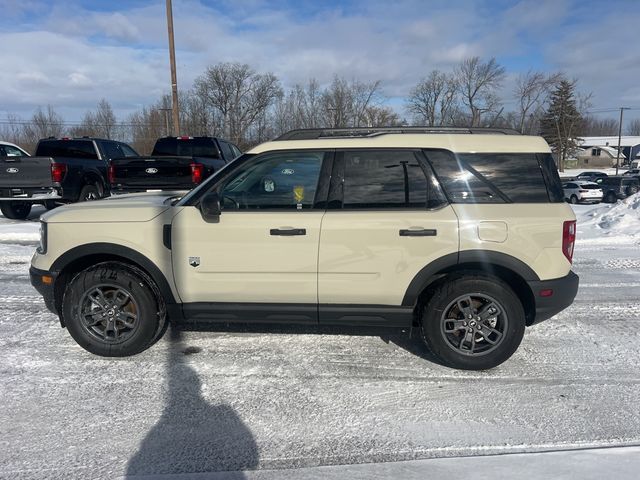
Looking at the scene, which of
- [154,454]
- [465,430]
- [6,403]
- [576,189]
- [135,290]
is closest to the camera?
[154,454]

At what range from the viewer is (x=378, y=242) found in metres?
3.67

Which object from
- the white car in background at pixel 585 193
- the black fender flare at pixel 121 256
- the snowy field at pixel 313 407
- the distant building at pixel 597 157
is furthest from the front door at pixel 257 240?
the distant building at pixel 597 157

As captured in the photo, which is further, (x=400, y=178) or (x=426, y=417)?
(x=400, y=178)

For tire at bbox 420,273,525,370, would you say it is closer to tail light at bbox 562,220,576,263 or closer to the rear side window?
tail light at bbox 562,220,576,263

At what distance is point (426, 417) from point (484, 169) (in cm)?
189

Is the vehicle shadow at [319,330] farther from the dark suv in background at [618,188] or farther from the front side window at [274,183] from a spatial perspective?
the dark suv in background at [618,188]

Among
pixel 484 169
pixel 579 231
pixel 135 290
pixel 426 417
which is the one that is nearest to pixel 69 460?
pixel 135 290

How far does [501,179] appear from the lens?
3693 mm

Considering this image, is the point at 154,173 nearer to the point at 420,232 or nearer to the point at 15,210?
the point at 15,210

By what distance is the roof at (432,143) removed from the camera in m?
3.72

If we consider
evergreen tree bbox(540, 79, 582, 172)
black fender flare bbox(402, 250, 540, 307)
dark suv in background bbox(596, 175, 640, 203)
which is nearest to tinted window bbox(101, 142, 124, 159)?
black fender flare bbox(402, 250, 540, 307)

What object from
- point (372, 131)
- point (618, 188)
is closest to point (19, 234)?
point (372, 131)

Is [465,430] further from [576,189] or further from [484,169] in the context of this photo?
[576,189]

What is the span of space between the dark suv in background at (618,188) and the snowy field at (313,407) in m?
29.8
